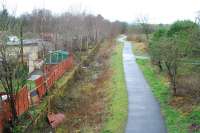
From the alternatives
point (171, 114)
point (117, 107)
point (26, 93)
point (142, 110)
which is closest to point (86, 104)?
point (117, 107)

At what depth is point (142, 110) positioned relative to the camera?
1619 centimetres

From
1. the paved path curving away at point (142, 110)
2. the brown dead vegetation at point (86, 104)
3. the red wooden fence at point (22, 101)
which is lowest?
the brown dead vegetation at point (86, 104)

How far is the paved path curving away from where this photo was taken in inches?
532

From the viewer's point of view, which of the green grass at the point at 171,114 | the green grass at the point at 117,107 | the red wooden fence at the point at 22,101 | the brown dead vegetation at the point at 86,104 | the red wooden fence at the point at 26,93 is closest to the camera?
the red wooden fence at the point at 26,93

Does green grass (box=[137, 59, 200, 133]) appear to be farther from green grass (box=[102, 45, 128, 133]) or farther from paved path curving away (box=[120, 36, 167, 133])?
green grass (box=[102, 45, 128, 133])

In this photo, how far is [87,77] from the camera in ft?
92.1

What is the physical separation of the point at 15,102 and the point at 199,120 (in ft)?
26.3

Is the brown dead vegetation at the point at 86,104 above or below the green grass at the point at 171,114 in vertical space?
below

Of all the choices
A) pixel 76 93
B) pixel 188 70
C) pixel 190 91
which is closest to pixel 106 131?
pixel 190 91

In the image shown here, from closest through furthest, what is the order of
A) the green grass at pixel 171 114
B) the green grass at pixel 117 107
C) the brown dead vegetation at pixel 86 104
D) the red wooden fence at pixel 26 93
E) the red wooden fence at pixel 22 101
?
the red wooden fence at pixel 26 93
the green grass at pixel 171 114
the green grass at pixel 117 107
the red wooden fence at pixel 22 101
the brown dead vegetation at pixel 86 104

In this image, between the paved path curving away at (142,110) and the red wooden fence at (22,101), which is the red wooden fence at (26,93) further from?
the paved path curving away at (142,110)

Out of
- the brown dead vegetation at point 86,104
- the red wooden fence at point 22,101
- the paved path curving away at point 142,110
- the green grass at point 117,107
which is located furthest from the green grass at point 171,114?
the red wooden fence at point 22,101

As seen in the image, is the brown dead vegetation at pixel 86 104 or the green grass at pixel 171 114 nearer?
the green grass at pixel 171 114

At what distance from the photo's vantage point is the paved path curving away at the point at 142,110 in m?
13.5
